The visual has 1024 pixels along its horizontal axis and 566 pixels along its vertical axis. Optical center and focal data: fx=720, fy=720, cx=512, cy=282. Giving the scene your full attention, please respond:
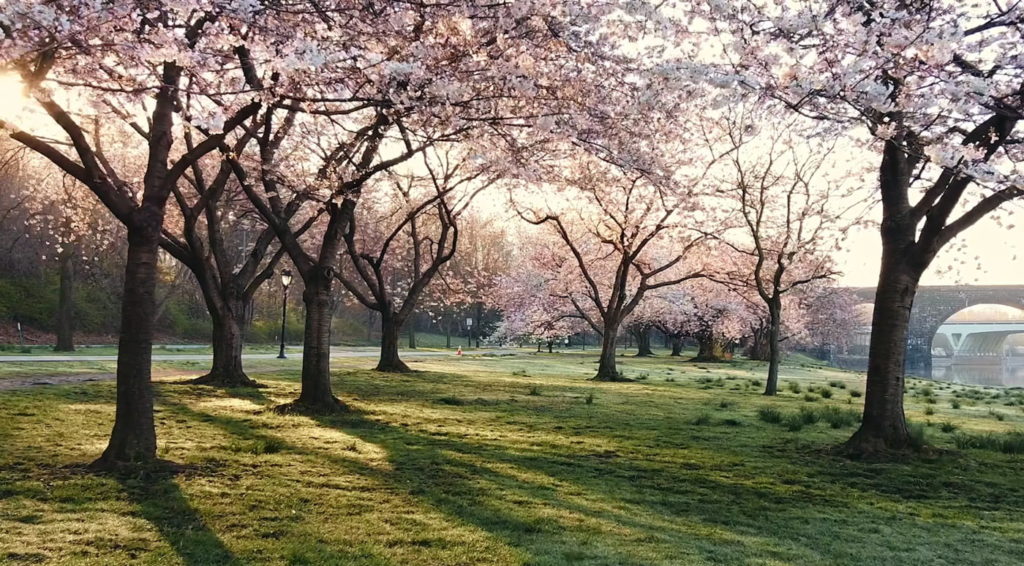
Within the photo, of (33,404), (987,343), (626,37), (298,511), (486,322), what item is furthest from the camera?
(987,343)

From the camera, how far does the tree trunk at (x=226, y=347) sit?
15.9 meters

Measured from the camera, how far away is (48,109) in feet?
23.5

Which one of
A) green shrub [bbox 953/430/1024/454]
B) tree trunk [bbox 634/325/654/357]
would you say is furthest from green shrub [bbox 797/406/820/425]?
tree trunk [bbox 634/325/654/357]

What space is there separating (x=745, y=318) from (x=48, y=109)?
44505mm


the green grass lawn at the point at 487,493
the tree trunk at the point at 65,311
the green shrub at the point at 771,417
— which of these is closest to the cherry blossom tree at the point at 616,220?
the green shrub at the point at 771,417

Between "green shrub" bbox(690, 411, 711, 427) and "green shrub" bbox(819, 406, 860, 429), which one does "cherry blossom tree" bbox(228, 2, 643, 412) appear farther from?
"green shrub" bbox(819, 406, 860, 429)

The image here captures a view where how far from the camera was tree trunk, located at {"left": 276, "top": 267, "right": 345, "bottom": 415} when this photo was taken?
12.0 metres

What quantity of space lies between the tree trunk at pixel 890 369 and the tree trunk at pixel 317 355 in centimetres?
796

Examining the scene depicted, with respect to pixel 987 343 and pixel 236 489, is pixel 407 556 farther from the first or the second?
pixel 987 343

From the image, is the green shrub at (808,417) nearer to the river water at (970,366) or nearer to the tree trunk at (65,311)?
the tree trunk at (65,311)

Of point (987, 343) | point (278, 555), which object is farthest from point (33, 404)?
point (987, 343)

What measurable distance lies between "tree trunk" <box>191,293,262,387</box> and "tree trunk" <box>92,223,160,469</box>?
877cm

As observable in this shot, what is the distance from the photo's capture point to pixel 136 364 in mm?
7191

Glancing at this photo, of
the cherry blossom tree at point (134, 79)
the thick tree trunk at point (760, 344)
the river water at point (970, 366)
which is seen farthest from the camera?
the river water at point (970, 366)
